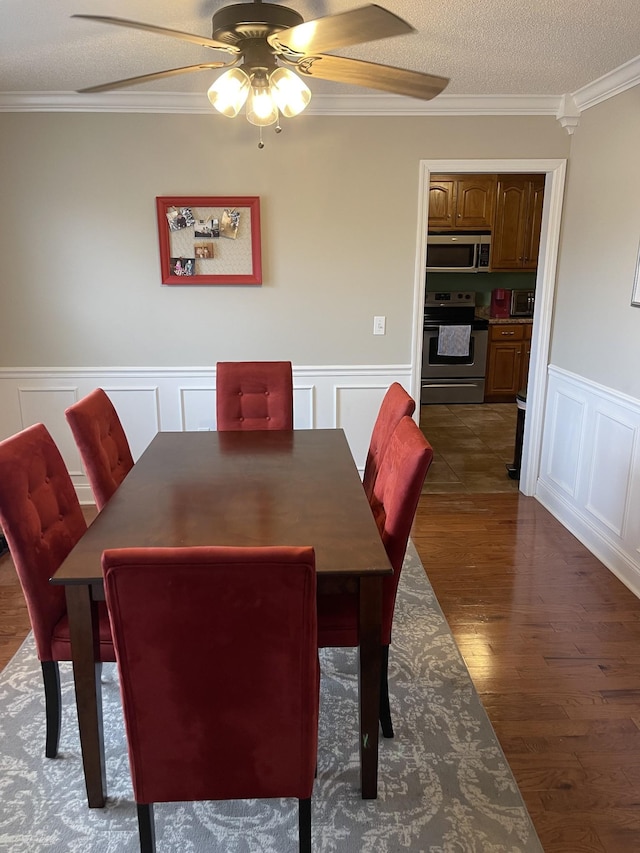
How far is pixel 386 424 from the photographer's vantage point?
239 centimetres

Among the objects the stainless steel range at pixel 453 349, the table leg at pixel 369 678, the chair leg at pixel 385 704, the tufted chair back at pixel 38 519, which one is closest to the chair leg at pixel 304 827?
the table leg at pixel 369 678

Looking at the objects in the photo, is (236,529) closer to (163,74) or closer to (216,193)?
(163,74)

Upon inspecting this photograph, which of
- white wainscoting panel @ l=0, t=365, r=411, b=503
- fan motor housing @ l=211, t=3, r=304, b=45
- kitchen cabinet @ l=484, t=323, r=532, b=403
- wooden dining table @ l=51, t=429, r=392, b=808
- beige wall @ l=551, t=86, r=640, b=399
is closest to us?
wooden dining table @ l=51, t=429, r=392, b=808

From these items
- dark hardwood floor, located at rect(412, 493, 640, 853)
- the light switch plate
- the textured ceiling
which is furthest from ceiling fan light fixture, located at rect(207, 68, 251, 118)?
→ dark hardwood floor, located at rect(412, 493, 640, 853)

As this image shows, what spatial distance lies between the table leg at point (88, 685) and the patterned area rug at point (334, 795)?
102 mm

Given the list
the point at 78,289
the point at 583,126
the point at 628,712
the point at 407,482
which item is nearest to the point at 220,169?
the point at 78,289

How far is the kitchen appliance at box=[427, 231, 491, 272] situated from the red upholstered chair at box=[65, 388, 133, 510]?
4.58 metres

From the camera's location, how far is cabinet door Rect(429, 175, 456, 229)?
6.12 metres

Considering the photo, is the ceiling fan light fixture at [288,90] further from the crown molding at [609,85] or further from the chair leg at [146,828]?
the chair leg at [146,828]

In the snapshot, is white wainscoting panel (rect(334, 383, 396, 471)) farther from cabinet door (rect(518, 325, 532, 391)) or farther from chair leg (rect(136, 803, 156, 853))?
cabinet door (rect(518, 325, 532, 391))

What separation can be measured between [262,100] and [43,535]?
1.52 metres

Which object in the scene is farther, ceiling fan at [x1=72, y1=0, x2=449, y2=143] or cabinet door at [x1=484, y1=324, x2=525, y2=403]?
cabinet door at [x1=484, y1=324, x2=525, y2=403]

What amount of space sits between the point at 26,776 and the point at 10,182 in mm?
3186

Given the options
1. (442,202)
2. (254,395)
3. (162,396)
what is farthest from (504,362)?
(254,395)
